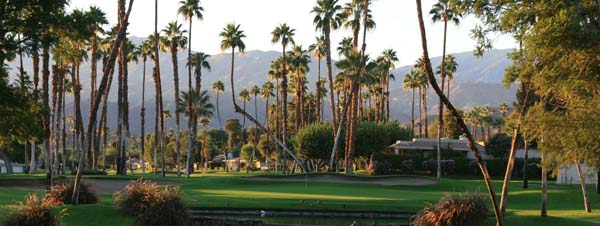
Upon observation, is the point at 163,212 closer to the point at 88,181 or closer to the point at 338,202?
the point at 338,202

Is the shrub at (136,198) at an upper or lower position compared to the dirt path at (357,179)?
upper

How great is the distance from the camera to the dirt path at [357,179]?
64.5 metres

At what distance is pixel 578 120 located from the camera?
22750mm

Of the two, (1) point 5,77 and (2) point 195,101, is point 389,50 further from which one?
(1) point 5,77

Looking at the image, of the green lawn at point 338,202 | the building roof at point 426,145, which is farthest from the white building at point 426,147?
the green lawn at point 338,202

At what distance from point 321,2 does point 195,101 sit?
18.5m

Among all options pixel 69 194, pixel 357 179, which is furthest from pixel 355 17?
pixel 69 194

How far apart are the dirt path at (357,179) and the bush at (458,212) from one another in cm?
3740

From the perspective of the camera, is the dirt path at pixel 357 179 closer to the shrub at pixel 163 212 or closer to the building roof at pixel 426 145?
the building roof at pixel 426 145

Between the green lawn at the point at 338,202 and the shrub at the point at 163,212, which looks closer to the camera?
the shrub at the point at 163,212

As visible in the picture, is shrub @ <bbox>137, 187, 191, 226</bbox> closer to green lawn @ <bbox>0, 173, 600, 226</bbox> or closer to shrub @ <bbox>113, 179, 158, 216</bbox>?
shrub @ <bbox>113, 179, 158, 216</bbox>

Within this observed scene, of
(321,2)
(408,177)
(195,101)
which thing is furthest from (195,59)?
(408,177)

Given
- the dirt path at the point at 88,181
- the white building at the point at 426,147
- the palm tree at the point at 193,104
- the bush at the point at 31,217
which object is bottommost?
the dirt path at the point at 88,181

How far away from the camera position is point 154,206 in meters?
25.0
